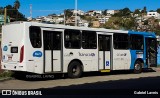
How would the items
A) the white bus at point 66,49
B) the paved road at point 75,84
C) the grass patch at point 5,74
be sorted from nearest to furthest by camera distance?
the paved road at point 75,84, the white bus at point 66,49, the grass patch at point 5,74

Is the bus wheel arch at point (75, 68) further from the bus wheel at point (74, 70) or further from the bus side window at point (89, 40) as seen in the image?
the bus side window at point (89, 40)

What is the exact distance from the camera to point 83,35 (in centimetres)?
1991

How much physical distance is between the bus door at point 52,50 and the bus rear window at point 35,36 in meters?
0.33

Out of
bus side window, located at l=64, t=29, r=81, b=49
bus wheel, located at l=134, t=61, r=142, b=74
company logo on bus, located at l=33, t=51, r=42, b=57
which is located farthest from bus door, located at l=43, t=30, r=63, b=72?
bus wheel, located at l=134, t=61, r=142, b=74

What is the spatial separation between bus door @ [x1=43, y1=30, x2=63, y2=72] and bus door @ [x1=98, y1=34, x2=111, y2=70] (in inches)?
126

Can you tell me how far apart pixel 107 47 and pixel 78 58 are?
2567 millimetres

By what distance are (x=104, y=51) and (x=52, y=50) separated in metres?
4.16

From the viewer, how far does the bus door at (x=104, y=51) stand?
20906 mm

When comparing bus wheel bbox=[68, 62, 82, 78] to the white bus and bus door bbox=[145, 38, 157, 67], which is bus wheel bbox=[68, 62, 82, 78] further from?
bus door bbox=[145, 38, 157, 67]

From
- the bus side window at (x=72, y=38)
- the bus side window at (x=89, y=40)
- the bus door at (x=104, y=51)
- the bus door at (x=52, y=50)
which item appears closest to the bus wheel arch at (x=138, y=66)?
the bus door at (x=104, y=51)

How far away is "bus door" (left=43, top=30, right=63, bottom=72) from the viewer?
58.4 feet

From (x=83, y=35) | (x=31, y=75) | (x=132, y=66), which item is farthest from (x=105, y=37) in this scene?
(x=31, y=75)

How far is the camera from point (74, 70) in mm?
19453

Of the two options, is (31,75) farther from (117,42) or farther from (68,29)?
(117,42)
